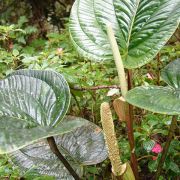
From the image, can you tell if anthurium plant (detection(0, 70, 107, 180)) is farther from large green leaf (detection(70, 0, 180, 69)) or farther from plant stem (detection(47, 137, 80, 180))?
large green leaf (detection(70, 0, 180, 69))

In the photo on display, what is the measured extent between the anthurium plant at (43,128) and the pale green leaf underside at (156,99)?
0.12m

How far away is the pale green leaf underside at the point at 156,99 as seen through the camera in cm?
65

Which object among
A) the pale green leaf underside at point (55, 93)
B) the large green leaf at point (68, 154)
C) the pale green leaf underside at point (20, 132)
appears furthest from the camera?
the large green leaf at point (68, 154)

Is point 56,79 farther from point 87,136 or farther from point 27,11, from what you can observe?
point 27,11

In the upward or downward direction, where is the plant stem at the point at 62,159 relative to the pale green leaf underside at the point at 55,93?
downward

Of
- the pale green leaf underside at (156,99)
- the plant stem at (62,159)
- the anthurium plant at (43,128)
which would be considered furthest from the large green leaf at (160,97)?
the plant stem at (62,159)

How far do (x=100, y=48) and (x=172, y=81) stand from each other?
0.68 feet

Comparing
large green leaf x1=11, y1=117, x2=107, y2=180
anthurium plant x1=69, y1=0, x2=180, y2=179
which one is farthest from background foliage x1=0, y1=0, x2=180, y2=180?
anthurium plant x1=69, y1=0, x2=180, y2=179

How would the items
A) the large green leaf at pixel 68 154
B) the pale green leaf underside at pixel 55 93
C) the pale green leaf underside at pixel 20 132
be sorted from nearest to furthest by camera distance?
the pale green leaf underside at pixel 20 132, the pale green leaf underside at pixel 55 93, the large green leaf at pixel 68 154

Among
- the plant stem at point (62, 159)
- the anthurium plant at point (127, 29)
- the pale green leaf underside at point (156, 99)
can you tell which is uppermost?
the anthurium plant at point (127, 29)

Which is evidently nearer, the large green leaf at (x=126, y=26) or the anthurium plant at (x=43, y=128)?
the anthurium plant at (x=43, y=128)

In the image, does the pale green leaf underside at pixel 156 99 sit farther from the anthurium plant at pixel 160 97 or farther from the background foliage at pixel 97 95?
the background foliage at pixel 97 95

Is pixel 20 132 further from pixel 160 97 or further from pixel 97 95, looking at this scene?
pixel 97 95

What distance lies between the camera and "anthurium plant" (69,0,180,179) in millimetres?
858
